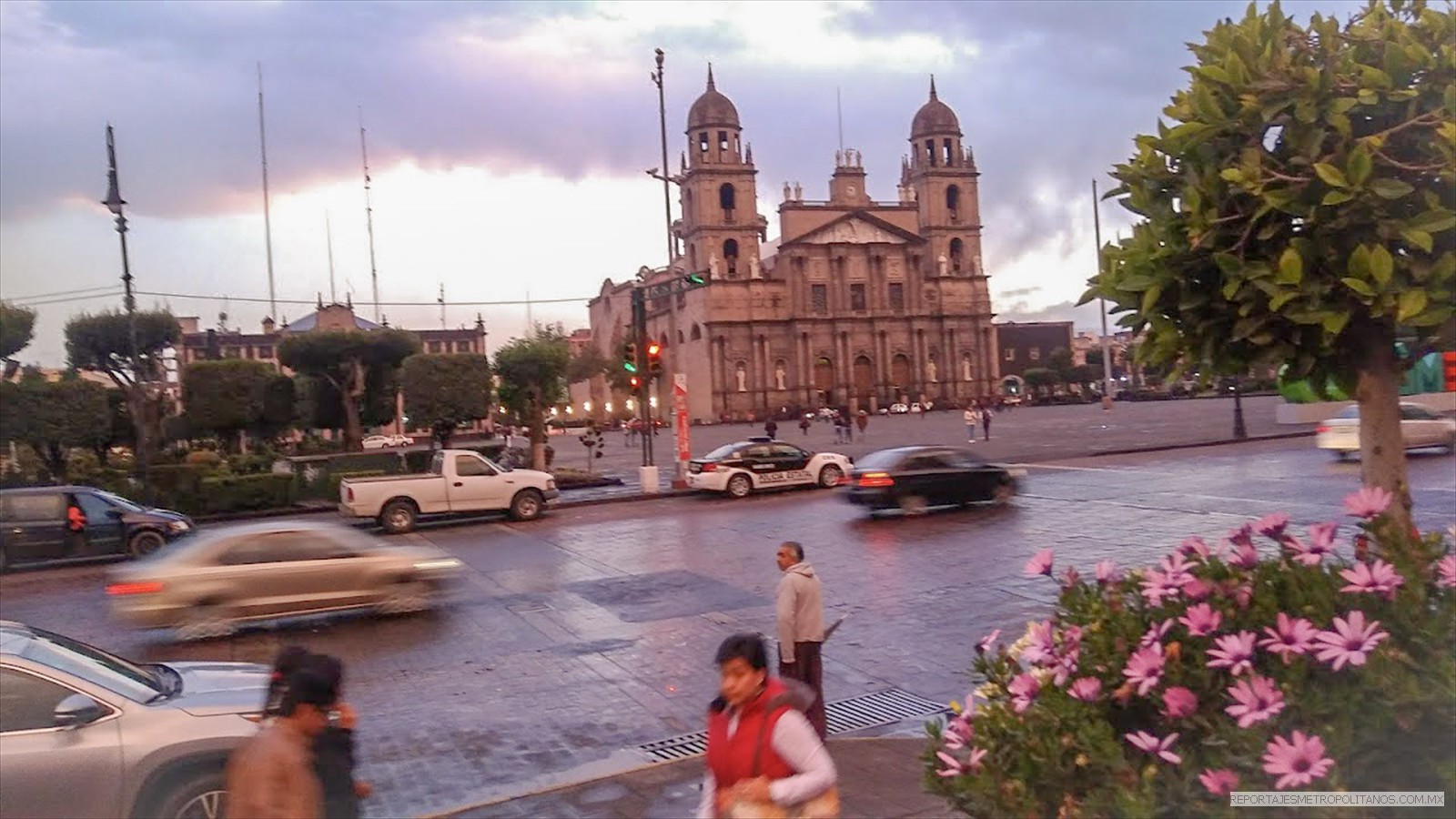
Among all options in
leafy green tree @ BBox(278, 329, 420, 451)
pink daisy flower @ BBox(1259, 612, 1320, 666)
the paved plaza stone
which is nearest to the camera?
pink daisy flower @ BBox(1259, 612, 1320, 666)

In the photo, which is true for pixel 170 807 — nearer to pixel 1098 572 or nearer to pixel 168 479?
pixel 1098 572

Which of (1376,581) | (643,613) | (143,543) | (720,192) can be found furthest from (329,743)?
(720,192)

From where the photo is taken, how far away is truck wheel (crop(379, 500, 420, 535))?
74.3 ft

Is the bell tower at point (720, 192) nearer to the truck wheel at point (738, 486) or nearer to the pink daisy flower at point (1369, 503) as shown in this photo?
the truck wheel at point (738, 486)

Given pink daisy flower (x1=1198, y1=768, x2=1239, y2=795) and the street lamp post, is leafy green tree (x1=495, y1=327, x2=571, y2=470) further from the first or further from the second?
pink daisy flower (x1=1198, y1=768, x2=1239, y2=795)

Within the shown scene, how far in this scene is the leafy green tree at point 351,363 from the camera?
42.7 meters

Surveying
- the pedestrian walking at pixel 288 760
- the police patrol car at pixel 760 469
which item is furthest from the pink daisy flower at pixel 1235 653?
the police patrol car at pixel 760 469

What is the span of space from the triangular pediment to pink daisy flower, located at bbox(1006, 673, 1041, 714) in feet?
303

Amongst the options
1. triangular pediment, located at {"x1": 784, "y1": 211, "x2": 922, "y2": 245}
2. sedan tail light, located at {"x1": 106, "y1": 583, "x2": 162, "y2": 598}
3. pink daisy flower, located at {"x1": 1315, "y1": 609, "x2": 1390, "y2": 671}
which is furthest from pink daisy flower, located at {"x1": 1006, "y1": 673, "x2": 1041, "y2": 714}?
triangular pediment, located at {"x1": 784, "y1": 211, "x2": 922, "y2": 245}

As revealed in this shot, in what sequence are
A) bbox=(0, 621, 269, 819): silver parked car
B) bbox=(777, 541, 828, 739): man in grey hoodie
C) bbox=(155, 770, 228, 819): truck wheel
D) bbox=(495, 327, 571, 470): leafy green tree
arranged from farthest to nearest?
1. bbox=(495, 327, 571, 470): leafy green tree
2. bbox=(777, 541, 828, 739): man in grey hoodie
3. bbox=(155, 770, 228, 819): truck wheel
4. bbox=(0, 621, 269, 819): silver parked car

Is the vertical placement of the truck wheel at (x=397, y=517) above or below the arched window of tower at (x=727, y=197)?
below

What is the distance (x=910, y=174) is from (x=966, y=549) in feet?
296

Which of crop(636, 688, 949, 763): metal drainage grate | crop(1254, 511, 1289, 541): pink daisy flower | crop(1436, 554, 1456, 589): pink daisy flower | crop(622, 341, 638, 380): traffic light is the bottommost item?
crop(636, 688, 949, 763): metal drainage grate

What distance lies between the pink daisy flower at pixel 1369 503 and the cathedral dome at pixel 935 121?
100442 millimetres
